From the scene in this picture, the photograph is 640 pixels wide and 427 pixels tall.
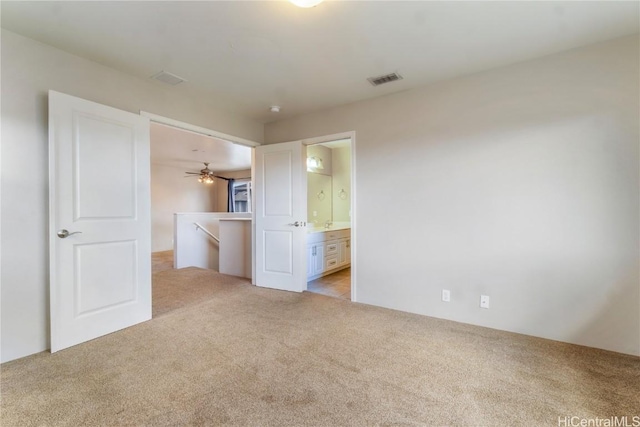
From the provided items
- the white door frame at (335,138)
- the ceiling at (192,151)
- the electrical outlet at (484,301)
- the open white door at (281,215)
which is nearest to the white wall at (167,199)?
the ceiling at (192,151)

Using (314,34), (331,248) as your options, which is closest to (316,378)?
(314,34)

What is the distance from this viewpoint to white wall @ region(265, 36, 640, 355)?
7.54 ft

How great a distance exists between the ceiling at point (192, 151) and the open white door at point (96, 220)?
1738mm

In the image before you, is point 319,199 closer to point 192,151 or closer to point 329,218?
point 329,218

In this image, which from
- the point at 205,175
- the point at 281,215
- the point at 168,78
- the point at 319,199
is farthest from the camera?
the point at 205,175

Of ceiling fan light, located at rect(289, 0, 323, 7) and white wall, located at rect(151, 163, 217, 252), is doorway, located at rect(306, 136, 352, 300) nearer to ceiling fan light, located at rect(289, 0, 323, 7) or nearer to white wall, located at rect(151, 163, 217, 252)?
ceiling fan light, located at rect(289, 0, 323, 7)

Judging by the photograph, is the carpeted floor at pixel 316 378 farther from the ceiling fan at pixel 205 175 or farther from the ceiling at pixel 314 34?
the ceiling fan at pixel 205 175

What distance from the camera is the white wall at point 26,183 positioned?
2158mm

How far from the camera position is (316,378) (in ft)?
6.39

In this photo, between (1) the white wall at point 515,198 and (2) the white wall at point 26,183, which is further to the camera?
(1) the white wall at point 515,198

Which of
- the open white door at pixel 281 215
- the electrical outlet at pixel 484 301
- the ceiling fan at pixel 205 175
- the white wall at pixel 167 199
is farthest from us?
the white wall at pixel 167 199

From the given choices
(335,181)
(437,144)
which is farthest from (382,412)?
(335,181)

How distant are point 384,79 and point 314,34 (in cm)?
102

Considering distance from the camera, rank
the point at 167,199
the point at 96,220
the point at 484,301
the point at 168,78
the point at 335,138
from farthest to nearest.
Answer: the point at 167,199 < the point at 335,138 < the point at 168,78 < the point at 484,301 < the point at 96,220
